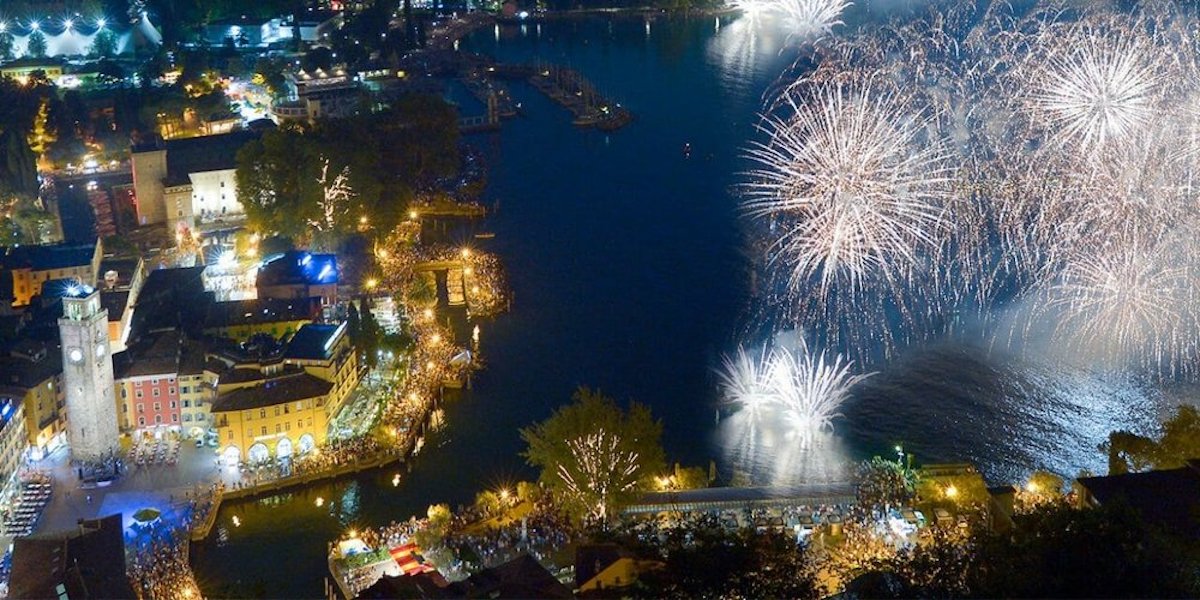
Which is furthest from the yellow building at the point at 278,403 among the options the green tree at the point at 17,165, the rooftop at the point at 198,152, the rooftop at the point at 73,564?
the green tree at the point at 17,165

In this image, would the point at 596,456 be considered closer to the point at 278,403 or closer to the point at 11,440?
the point at 278,403

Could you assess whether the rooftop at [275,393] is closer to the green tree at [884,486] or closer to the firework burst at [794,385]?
the firework burst at [794,385]

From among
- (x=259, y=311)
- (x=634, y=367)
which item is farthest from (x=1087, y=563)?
(x=259, y=311)

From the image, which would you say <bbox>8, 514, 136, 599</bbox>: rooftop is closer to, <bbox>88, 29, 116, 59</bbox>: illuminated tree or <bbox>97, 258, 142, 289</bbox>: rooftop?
<bbox>97, 258, 142, 289</bbox>: rooftop

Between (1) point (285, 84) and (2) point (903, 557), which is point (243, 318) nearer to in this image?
(2) point (903, 557)

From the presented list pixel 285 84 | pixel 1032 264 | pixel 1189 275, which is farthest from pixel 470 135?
pixel 1189 275

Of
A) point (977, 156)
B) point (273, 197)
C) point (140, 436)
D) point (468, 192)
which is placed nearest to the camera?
point (140, 436)
